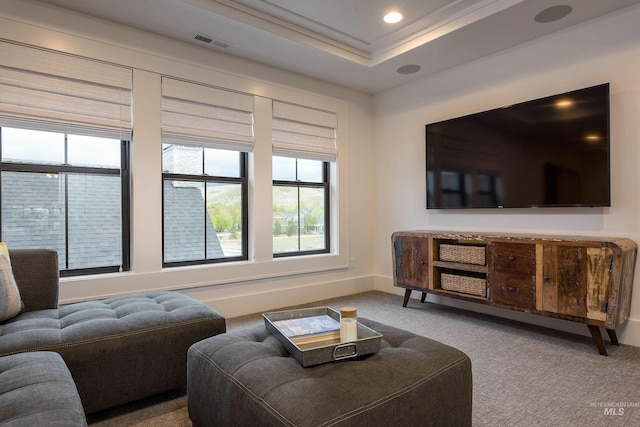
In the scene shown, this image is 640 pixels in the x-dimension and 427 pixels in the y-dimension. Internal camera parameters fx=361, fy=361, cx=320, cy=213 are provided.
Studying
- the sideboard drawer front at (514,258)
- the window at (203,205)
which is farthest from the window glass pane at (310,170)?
the sideboard drawer front at (514,258)

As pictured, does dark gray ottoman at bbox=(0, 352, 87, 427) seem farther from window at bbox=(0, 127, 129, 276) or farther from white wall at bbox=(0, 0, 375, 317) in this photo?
window at bbox=(0, 127, 129, 276)

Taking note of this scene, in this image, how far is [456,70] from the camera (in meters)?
3.83

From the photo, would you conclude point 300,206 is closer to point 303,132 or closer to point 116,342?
point 303,132

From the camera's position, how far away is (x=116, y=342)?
1735 mm

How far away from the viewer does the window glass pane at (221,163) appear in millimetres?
3600

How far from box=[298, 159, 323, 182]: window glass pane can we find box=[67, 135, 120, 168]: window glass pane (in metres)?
1.92

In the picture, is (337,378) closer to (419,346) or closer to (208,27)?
(419,346)

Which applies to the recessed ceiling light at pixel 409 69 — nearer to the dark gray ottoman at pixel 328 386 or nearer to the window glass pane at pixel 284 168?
the window glass pane at pixel 284 168

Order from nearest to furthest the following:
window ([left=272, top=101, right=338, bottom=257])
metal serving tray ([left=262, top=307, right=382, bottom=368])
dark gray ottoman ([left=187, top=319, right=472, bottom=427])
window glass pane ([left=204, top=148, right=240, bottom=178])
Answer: dark gray ottoman ([left=187, top=319, right=472, bottom=427]) < metal serving tray ([left=262, top=307, right=382, bottom=368]) < window glass pane ([left=204, top=148, right=240, bottom=178]) < window ([left=272, top=101, right=338, bottom=257])

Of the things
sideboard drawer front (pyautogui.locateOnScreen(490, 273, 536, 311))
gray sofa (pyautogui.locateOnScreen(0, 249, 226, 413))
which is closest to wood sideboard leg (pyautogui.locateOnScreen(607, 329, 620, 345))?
sideboard drawer front (pyautogui.locateOnScreen(490, 273, 536, 311))

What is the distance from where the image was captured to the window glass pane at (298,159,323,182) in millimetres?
4293

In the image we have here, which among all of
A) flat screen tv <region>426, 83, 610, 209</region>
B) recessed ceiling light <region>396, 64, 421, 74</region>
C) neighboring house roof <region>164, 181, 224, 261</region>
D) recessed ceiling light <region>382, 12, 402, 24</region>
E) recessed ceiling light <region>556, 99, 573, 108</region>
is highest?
recessed ceiling light <region>382, 12, 402, 24</region>

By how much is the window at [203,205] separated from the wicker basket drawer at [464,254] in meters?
2.00

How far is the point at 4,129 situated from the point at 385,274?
3965 mm
